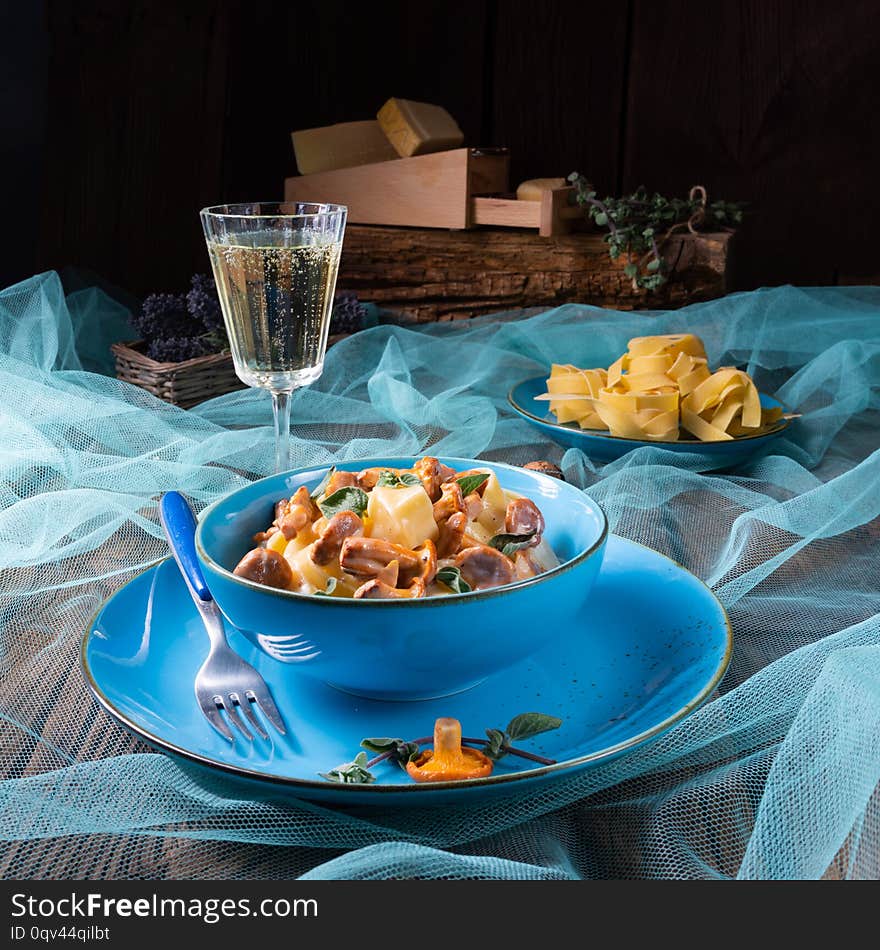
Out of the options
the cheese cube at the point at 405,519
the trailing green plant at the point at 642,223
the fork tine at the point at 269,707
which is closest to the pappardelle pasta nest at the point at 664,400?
the trailing green plant at the point at 642,223

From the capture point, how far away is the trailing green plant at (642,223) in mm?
1723

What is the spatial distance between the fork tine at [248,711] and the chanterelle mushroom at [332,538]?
99 mm

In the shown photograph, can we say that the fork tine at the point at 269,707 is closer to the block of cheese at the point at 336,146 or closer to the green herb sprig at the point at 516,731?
the green herb sprig at the point at 516,731

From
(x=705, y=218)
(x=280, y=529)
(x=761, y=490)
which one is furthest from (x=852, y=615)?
(x=705, y=218)

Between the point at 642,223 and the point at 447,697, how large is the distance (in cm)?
124

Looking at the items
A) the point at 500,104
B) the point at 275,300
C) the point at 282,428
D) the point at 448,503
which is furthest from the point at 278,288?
the point at 500,104

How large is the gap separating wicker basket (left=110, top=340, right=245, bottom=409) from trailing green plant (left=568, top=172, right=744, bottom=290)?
0.65 meters

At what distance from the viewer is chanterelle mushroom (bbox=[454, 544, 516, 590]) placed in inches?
27.5

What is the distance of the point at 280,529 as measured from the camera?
2.53 ft

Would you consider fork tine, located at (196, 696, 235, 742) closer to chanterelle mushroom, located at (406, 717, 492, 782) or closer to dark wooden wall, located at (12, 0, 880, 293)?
chanterelle mushroom, located at (406, 717, 492, 782)

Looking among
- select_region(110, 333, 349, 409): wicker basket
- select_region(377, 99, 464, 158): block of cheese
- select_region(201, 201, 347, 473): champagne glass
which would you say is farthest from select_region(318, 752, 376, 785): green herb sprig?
select_region(377, 99, 464, 158): block of cheese

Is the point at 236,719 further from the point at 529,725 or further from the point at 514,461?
the point at 514,461

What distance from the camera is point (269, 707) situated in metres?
0.69

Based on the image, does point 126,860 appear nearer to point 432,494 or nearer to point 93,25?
point 432,494
